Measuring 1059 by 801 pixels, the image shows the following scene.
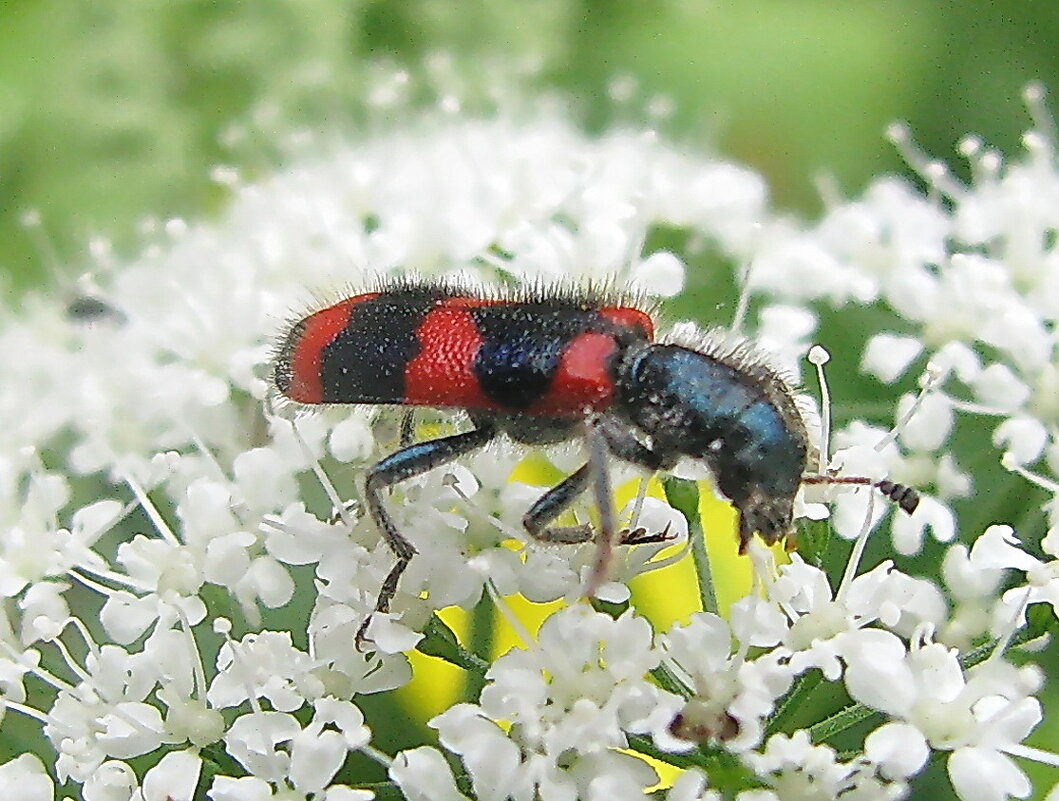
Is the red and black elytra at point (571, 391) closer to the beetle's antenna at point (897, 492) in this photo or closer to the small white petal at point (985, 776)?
the beetle's antenna at point (897, 492)

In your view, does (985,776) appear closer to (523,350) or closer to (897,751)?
(897,751)

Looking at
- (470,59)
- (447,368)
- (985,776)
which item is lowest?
(985,776)

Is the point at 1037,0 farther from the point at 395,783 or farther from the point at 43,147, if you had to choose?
the point at 395,783

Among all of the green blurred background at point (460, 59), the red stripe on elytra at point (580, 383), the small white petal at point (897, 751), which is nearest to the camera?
the small white petal at point (897, 751)

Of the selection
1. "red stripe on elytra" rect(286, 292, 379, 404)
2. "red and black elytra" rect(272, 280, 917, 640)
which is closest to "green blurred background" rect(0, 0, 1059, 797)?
"red stripe on elytra" rect(286, 292, 379, 404)

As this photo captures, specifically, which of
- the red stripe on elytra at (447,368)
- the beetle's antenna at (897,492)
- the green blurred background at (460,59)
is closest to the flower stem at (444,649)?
the red stripe on elytra at (447,368)

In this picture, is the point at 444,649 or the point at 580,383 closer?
the point at 580,383

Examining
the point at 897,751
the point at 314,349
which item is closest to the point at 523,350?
the point at 314,349
